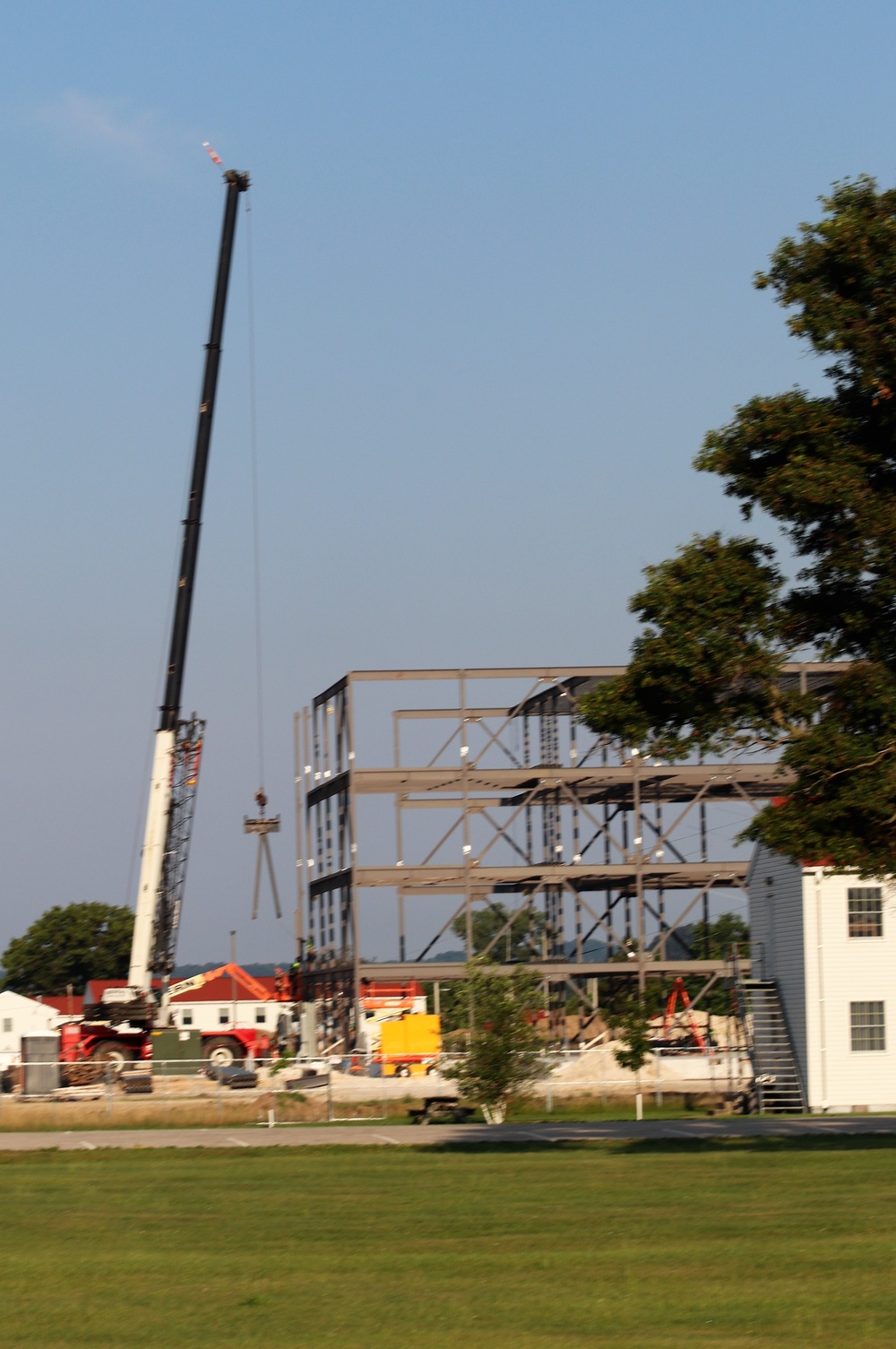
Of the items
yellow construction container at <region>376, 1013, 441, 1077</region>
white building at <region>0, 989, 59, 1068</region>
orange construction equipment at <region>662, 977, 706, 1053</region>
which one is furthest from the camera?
white building at <region>0, 989, 59, 1068</region>

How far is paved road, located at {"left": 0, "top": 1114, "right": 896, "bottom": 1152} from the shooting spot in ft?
92.3

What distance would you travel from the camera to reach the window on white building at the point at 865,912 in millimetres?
39406

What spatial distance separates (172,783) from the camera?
5131 centimetres

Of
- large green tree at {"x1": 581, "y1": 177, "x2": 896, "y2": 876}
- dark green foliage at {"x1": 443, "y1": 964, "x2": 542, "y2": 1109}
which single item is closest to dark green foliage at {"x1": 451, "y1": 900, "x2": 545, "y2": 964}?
dark green foliage at {"x1": 443, "y1": 964, "x2": 542, "y2": 1109}

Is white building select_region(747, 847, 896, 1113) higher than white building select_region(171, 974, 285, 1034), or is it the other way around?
white building select_region(747, 847, 896, 1113)

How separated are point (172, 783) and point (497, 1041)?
2015 cm

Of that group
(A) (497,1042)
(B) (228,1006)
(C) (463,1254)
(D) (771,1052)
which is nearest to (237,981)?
(B) (228,1006)

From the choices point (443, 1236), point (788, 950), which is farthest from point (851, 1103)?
point (443, 1236)

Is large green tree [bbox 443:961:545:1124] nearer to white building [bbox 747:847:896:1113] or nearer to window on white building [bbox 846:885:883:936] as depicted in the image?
white building [bbox 747:847:896:1113]

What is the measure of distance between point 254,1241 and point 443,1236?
1.64m

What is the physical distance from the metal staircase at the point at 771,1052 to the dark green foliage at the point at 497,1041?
24.3ft

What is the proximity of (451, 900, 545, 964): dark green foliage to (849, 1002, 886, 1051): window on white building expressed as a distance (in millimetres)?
8392

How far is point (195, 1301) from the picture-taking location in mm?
11836

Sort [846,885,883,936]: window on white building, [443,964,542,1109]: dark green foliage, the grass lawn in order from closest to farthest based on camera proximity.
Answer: the grass lawn
[443,964,542,1109]: dark green foliage
[846,885,883,936]: window on white building
